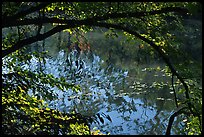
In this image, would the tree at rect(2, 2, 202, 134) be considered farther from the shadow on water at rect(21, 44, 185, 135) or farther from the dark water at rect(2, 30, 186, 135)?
the shadow on water at rect(21, 44, 185, 135)

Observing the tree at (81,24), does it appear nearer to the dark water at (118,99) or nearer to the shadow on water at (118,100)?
the dark water at (118,99)

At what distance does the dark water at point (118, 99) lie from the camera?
11.3 metres

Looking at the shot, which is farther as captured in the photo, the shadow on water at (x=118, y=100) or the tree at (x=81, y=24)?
the shadow on water at (x=118, y=100)

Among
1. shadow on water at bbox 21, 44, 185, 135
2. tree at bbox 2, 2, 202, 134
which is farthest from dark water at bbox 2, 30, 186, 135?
tree at bbox 2, 2, 202, 134

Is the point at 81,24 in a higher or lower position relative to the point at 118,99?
higher

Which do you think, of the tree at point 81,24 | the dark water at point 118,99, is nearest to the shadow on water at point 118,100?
the dark water at point 118,99

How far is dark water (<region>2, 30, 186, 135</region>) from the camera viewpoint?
11.3m

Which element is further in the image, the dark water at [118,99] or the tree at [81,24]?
the dark water at [118,99]

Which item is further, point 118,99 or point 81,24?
point 118,99

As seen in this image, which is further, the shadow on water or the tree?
the shadow on water

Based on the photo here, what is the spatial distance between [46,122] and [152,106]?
381 inches

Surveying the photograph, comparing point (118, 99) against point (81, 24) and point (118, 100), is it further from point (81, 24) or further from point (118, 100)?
point (81, 24)

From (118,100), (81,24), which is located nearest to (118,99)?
(118,100)

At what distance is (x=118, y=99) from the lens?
13.4 meters
